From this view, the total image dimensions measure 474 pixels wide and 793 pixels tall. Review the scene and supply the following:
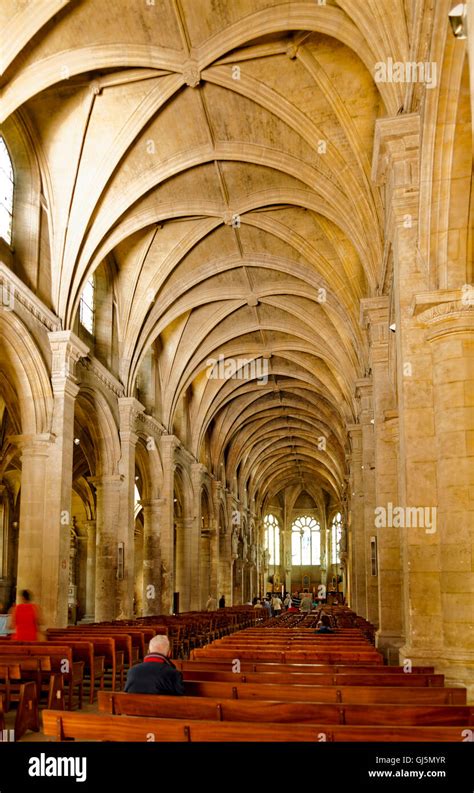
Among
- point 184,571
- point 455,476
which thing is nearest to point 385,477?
point 455,476

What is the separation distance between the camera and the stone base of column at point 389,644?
45.9 feet

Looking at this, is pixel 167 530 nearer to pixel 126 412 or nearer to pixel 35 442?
pixel 126 412

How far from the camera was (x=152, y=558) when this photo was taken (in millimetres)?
29562

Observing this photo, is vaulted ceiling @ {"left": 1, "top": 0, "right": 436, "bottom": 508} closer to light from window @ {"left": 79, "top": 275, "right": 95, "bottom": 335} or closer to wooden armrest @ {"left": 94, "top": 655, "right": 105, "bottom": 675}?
light from window @ {"left": 79, "top": 275, "right": 95, "bottom": 335}

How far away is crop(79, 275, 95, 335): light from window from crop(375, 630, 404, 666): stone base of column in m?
13.0

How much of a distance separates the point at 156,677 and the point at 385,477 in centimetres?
1055

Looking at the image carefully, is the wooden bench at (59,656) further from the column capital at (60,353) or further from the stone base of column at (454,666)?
the column capital at (60,353)

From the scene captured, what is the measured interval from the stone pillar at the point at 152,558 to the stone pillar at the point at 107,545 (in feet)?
17.6

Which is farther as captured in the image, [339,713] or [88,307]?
[88,307]

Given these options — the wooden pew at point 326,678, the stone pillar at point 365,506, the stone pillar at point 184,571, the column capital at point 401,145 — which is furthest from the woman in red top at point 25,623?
the stone pillar at point 184,571

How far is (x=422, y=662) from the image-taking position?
8.98 metres

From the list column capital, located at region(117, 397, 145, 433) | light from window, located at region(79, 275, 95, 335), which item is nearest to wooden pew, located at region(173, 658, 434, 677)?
light from window, located at region(79, 275, 95, 335)
